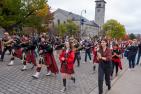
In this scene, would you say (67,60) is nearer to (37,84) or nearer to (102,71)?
(102,71)

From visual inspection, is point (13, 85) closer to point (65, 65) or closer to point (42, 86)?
point (42, 86)

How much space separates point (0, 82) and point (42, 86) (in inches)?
54.3

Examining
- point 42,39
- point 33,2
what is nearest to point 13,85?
point 42,39

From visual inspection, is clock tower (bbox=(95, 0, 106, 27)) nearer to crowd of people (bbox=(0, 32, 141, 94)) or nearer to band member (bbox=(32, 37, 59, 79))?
crowd of people (bbox=(0, 32, 141, 94))

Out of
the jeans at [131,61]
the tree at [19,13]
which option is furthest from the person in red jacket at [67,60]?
the tree at [19,13]

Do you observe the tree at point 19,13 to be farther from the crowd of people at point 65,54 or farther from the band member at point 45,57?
the band member at point 45,57

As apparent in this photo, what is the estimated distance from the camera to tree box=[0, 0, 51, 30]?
4116 cm

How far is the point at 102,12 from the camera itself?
125 m

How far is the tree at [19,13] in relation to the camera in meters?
41.2

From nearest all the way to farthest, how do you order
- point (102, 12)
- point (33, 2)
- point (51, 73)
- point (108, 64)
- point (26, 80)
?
point (108, 64)
point (26, 80)
point (51, 73)
point (33, 2)
point (102, 12)

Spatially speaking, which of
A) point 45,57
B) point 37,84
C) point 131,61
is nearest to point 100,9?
point 131,61

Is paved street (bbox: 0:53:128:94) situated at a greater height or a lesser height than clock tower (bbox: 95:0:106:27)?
lesser

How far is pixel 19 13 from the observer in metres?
43.0

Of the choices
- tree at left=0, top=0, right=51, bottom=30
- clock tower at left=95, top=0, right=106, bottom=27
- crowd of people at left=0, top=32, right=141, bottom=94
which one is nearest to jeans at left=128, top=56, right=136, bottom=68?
crowd of people at left=0, top=32, right=141, bottom=94
